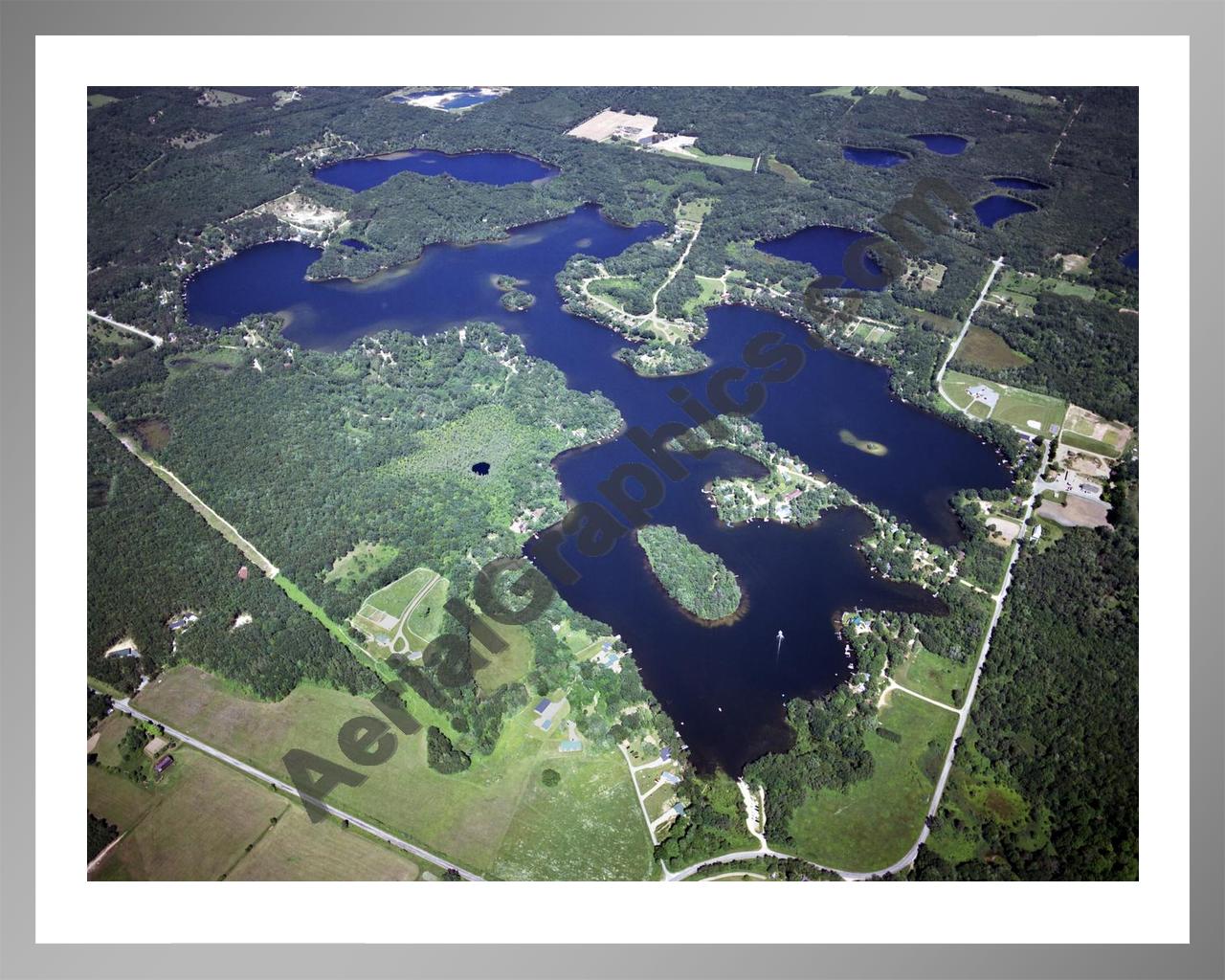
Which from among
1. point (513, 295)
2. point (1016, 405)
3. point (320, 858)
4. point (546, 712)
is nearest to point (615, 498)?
point (546, 712)

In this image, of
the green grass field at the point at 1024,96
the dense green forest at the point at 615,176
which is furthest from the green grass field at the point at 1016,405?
the green grass field at the point at 1024,96

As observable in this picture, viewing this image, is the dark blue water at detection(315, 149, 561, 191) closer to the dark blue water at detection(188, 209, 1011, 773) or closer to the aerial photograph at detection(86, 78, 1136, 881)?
the aerial photograph at detection(86, 78, 1136, 881)

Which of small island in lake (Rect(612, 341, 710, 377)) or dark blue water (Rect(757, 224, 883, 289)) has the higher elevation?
dark blue water (Rect(757, 224, 883, 289))

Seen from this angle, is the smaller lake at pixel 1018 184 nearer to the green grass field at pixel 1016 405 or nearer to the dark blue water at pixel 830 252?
the dark blue water at pixel 830 252

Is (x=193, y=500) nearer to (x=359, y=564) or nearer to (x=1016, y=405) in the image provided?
(x=359, y=564)

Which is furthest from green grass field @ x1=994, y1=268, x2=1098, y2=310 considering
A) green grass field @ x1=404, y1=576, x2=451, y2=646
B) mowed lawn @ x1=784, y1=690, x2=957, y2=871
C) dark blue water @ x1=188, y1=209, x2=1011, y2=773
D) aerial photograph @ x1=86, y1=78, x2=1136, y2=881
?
green grass field @ x1=404, y1=576, x2=451, y2=646

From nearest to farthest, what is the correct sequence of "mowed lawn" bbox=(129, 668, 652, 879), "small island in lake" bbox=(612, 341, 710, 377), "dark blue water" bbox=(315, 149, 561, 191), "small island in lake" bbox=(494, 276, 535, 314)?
"mowed lawn" bbox=(129, 668, 652, 879) < "small island in lake" bbox=(612, 341, 710, 377) < "small island in lake" bbox=(494, 276, 535, 314) < "dark blue water" bbox=(315, 149, 561, 191)
